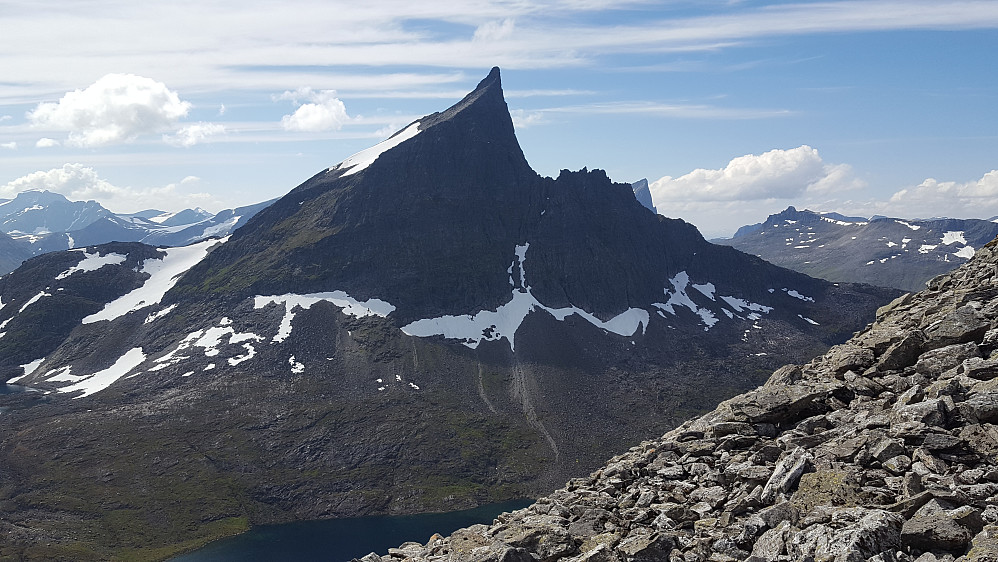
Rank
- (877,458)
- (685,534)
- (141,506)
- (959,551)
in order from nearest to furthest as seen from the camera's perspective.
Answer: (959,551)
(877,458)
(685,534)
(141,506)

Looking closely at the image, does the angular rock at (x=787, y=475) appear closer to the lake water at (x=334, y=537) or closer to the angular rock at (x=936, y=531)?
the angular rock at (x=936, y=531)

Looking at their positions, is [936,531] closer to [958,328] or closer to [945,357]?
[945,357]

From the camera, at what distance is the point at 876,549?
62.0ft

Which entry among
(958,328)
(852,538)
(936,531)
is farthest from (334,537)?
(936,531)

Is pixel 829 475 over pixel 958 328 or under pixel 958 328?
under

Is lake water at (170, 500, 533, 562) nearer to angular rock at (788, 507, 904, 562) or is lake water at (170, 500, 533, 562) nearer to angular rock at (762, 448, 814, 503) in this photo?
angular rock at (762, 448, 814, 503)

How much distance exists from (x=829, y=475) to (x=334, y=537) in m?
154

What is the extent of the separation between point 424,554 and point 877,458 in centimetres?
2227

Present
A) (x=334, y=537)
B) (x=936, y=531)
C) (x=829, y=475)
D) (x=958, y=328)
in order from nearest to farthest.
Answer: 1. (x=936, y=531)
2. (x=829, y=475)
3. (x=958, y=328)
4. (x=334, y=537)

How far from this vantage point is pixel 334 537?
156 m

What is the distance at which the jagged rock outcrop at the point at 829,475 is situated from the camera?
1983 centimetres

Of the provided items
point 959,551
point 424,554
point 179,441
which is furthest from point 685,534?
point 179,441

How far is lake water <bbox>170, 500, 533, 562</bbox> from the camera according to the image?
475 feet

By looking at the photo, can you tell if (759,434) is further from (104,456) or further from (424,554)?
(104,456)
